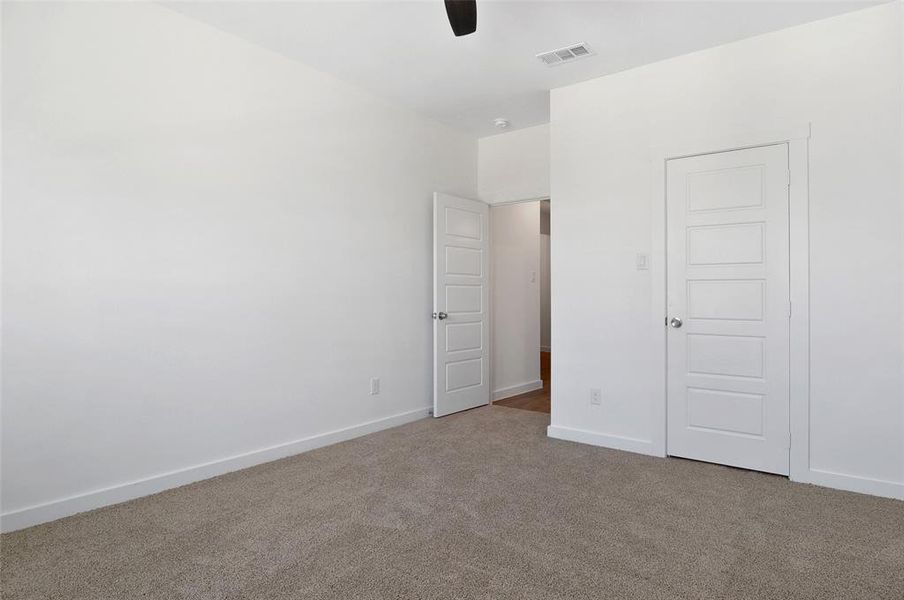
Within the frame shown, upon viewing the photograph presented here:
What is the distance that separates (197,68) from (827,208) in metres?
3.82

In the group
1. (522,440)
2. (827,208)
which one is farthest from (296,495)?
(827,208)

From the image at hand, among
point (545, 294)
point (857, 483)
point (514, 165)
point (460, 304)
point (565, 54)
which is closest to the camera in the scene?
point (857, 483)

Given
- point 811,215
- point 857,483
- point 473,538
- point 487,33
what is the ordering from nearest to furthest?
point 473,538, point 857,483, point 811,215, point 487,33

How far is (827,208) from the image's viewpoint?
299 centimetres

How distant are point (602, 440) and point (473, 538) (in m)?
1.80

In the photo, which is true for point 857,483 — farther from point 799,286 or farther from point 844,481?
point 799,286

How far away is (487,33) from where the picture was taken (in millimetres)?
3172

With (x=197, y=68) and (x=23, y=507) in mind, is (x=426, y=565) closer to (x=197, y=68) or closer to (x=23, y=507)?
(x=23, y=507)

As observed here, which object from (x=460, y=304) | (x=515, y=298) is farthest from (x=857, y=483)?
(x=515, y=298)

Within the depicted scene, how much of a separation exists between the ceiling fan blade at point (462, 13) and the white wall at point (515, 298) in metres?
3.22

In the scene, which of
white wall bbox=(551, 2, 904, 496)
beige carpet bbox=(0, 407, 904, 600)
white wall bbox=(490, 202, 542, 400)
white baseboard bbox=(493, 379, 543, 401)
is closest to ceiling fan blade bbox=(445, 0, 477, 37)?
white wall bbox=(551, 2, 904, 496)

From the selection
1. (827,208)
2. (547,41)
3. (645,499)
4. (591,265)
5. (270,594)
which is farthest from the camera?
(591,265)

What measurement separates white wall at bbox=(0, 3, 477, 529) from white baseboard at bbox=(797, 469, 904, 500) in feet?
9.66

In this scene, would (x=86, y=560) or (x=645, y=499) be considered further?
(x=645, y=499)
